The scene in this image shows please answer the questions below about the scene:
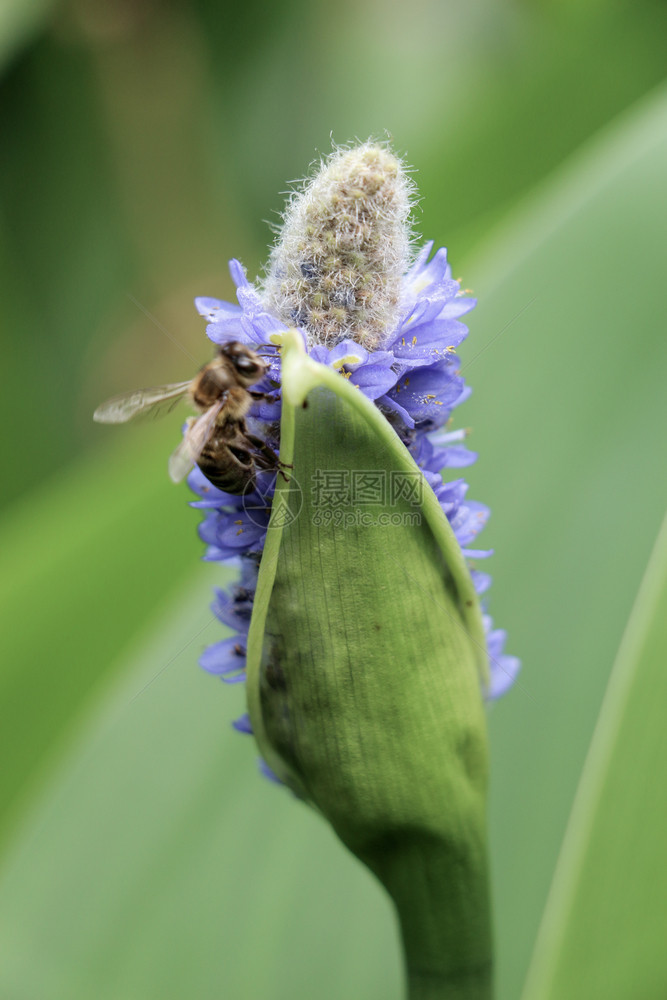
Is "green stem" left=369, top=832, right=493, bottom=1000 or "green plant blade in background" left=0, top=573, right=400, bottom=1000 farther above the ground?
"green stem" left=369, top=832, right=493, bottom=1000

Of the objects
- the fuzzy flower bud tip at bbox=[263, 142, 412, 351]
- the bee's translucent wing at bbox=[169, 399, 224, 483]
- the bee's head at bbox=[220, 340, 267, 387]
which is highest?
the fuzzy flower bud tip at bbox=[263, 142, 412, 351]

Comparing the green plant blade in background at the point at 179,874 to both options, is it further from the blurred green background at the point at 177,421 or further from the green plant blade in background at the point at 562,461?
the green plant blade in background at the point at 562,461

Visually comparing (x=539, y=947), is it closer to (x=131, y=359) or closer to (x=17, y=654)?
(x=17, y=654)

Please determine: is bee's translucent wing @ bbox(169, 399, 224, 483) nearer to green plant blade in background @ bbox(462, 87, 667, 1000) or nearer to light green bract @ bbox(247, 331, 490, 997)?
light green bract @ bbox(247, 331, 490, 997)

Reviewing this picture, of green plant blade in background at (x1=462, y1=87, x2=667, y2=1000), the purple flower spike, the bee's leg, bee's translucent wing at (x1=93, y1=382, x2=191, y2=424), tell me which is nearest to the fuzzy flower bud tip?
the purple flower spike

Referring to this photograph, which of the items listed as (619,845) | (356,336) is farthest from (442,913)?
(356,336)

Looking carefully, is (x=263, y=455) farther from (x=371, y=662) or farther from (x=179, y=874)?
(x=179, y=874)

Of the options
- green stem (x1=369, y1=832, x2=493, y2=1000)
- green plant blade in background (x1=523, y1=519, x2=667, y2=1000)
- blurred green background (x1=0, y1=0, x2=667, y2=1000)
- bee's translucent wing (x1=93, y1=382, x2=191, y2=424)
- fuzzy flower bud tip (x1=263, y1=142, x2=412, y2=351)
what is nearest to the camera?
green plant blade in background (x1=523, y1=519, x2=667, y2=1000)

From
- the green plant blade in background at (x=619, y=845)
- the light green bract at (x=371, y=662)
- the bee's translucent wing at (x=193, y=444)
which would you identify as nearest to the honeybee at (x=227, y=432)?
the bee's translucent wing at (x=193, y=444)

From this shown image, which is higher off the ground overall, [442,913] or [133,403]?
[133,403]
